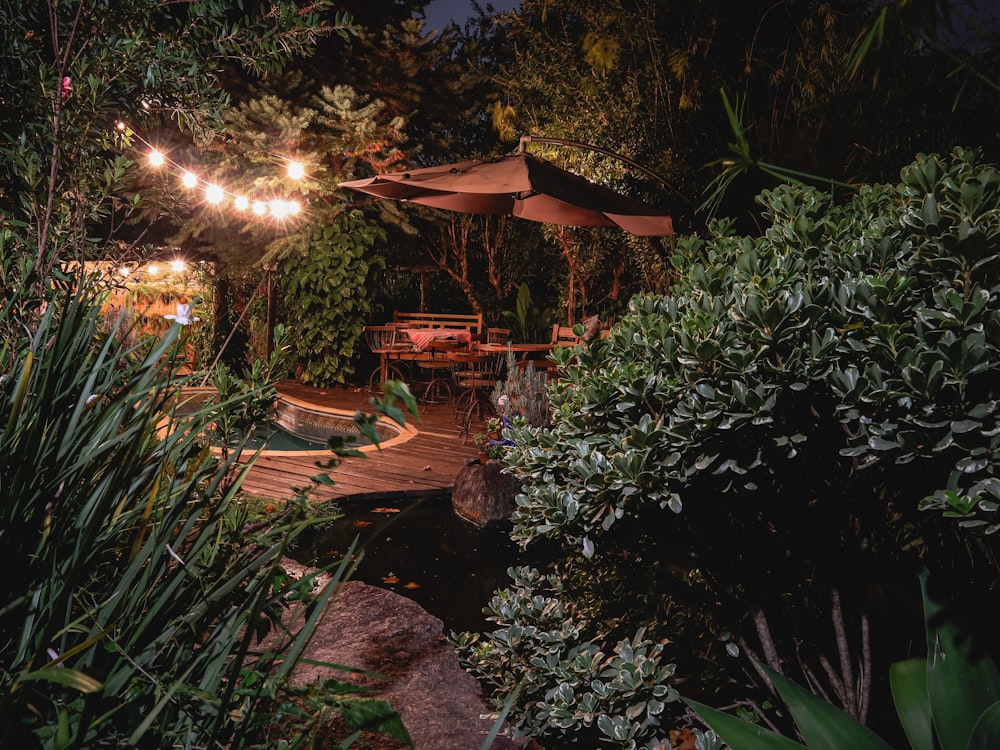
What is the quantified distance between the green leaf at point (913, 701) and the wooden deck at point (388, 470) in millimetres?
4215

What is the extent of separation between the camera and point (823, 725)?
1473 mm

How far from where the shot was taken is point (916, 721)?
1570 mm

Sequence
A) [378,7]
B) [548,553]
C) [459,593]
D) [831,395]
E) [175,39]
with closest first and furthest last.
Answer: [831,395] < [175,39] < [459,593] < [548,553] < [378,7]

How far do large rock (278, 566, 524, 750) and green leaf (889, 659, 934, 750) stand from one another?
53.0 inches

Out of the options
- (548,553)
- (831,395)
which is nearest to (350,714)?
(831,395)

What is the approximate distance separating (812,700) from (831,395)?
2.56 feet

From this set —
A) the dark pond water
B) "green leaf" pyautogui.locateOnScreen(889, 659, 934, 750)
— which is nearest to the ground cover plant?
"green leaf" pyautogui.locateOnScreen(889, 659, 934, 750)

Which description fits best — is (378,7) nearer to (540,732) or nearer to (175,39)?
(175,39)

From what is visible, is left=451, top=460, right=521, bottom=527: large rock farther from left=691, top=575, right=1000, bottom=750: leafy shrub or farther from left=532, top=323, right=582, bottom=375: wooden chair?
left=691, top=575, right=1000, bottom=750: leafy shrub

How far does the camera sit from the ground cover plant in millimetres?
1624

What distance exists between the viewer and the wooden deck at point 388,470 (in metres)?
6.27

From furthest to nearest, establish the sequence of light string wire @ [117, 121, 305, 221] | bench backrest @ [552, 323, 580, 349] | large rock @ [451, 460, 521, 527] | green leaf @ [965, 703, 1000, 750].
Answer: bench backrest @ [552, 323, 580, 349], light string wire @ [117, 121, 305, 221], large rock @ [451, 460, 521, 527], green leaf @ [965, 703, 1000, 750]

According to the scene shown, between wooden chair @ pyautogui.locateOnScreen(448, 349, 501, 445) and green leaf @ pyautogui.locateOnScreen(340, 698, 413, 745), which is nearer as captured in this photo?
green leaf @ pyautogui.locateOnScreen(340, 698, 413, 745)

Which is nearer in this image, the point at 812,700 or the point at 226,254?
the point at 812,700
